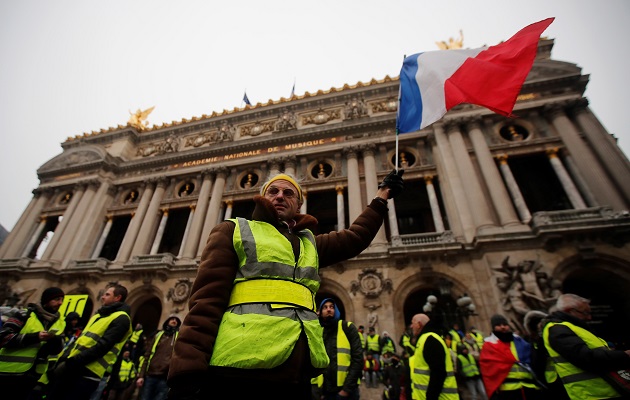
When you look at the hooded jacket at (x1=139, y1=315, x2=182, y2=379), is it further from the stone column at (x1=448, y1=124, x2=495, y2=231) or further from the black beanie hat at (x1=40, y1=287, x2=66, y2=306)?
the stone column at (x1=448, y1=124, x2=495, y2=231)

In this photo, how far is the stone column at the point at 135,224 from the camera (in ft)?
56.4

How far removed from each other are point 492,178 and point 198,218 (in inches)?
640

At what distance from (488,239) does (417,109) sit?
29.5 feet

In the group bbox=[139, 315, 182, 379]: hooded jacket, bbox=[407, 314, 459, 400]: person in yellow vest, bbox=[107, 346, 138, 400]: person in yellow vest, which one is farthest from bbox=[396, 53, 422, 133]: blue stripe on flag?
bbox=[107, 346, 138, 400]: person in yellow vest

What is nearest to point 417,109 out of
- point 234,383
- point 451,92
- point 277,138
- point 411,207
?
point 451,92

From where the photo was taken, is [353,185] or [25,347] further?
[353,185]

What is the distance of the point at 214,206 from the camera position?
17.7 m

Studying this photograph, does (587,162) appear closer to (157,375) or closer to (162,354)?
(162,354)

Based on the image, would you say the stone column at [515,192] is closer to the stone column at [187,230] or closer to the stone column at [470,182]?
the stone column at [470,182]

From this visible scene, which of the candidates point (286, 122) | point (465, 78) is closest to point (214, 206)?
point (286, 122)

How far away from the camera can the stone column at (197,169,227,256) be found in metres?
16.5

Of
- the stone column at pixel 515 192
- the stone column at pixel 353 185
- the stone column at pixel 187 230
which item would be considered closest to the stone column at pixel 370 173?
the stone column at pixel 353 185

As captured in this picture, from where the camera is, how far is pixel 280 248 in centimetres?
190

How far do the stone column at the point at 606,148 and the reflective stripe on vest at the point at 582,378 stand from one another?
41.3 feet
